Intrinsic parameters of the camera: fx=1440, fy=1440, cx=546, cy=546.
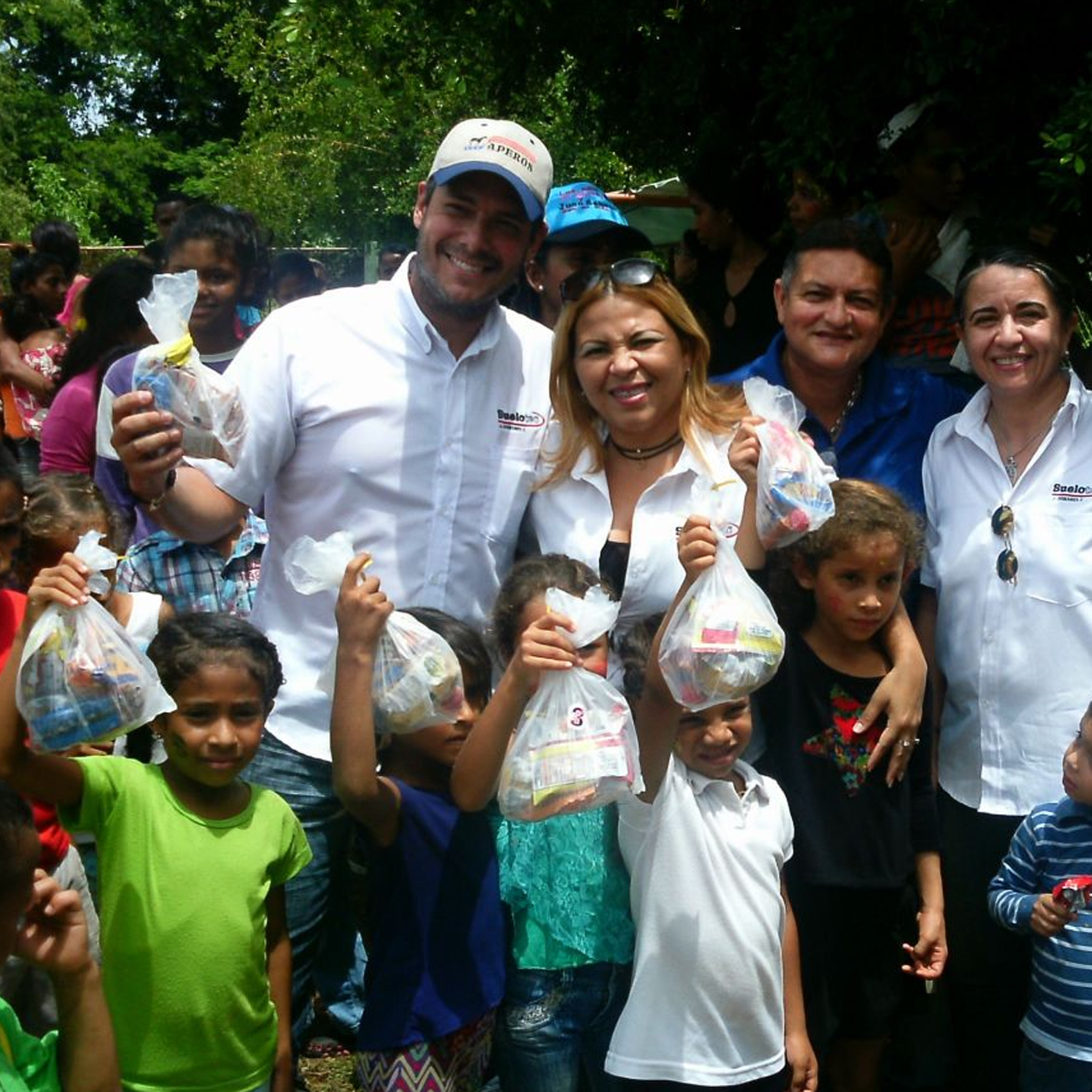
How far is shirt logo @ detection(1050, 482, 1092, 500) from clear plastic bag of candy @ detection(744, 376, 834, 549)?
0.74 m

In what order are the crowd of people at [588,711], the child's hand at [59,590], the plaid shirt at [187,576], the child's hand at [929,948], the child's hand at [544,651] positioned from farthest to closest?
the plaid shirt at [187,576] → the child's hand at [929,948] → the crowd of people at [588,711] → the child's hand at [544,651] → the child's hand at [59,590]

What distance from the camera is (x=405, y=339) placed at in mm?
3514

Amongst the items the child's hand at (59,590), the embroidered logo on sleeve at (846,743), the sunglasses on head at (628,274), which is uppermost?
the sunglasses on head at (628,274)

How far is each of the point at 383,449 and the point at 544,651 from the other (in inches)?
31.9

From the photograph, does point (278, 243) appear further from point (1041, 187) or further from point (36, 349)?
point (1041, 187)

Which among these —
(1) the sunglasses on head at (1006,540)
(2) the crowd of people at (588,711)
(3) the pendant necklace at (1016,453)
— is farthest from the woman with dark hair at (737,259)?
(1) the sunglasses on head at (1006,540)

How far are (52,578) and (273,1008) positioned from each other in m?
1.14

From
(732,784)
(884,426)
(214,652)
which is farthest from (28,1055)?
(884,426)

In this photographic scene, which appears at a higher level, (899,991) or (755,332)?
(755,332)

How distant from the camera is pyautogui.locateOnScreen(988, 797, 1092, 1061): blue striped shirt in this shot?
342 centimetres

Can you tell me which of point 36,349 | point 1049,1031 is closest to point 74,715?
point 1049,1031

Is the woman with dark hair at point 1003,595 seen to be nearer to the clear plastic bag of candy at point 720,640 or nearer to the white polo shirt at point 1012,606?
the white polo shirt at point 1012,606

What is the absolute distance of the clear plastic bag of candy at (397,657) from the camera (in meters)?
3.02

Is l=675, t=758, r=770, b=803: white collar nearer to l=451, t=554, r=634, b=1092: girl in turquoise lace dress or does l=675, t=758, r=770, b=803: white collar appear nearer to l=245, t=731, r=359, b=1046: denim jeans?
l=451, t=554, r=634, b=1092: girl in turquoise lace dress
